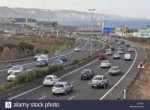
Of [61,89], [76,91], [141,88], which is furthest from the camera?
[141,88]

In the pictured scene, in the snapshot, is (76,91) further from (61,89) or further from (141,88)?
(141,88)

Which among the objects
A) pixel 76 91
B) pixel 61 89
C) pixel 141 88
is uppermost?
pixel 61 89

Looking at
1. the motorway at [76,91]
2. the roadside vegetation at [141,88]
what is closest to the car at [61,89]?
the motorway at [76,91]

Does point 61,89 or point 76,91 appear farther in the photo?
point 76,91

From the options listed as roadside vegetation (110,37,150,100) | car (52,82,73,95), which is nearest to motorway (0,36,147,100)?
car (52,82,73,95)

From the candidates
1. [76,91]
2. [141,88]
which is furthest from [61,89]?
[141,88]

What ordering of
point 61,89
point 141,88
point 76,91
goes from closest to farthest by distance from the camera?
point 61,89, point 76,91, point 141,88

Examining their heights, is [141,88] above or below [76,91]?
below

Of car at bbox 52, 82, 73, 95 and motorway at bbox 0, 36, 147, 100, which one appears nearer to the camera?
motorway at bbox 0, 36, 147, 100

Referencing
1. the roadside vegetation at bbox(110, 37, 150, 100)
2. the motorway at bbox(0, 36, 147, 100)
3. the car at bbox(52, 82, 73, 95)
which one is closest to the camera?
the motorway at bbox(0, 36, 147, 100)

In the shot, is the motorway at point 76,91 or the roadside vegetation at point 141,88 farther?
the roadside vegetation at point 141,88

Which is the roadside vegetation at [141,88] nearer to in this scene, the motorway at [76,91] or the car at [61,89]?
the motorway at [76,91]

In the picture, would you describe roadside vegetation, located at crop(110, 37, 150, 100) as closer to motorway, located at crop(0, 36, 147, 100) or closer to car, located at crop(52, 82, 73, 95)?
motorway, located at crop(0, 36, 147, 100)

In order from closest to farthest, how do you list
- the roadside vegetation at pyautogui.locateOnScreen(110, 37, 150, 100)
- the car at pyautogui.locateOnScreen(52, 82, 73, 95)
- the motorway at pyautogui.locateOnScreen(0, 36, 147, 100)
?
the motorway at pyautogui.locateOnScreen(0, 36, 147, 100)
the roadside vegetation at pyautogui.locateOnScreen(110, 37, 150, 100)
the car at pyautogui.locateOnScreen(52, 82, 73, 95)
